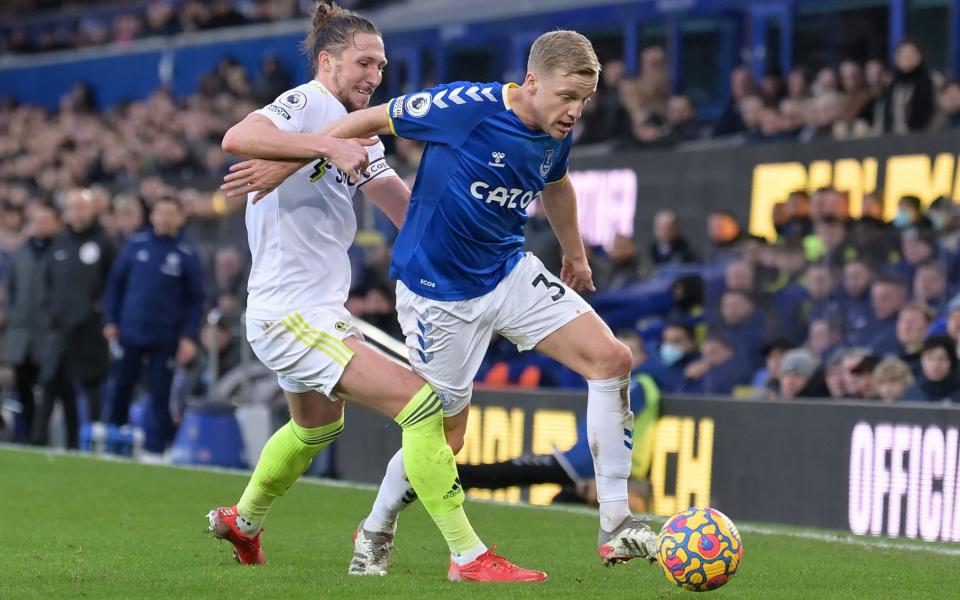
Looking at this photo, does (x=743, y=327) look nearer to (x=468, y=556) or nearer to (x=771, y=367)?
(x=771, y=367)

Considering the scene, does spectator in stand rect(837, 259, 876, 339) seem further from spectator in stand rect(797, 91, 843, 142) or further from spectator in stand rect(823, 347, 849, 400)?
spectator in stand rect(797, 91, 843, 142)

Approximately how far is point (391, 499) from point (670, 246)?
8377mm

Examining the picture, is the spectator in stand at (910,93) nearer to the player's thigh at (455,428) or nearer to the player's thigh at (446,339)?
the player's thigh at (455,428)

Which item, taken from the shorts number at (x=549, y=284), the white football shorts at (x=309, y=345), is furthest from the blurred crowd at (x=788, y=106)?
the white football shorts at (x=309, y=345)

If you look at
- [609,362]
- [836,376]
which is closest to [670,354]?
[836,376]

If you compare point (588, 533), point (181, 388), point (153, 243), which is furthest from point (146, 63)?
point (588, 533)

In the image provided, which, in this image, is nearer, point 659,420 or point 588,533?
point 588,533

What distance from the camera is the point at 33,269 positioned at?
15.6 metres

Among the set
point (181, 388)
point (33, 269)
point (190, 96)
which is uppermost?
point (190, 96)

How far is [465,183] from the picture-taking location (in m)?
6.16

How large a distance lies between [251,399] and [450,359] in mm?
8676

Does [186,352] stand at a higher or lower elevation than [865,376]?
lower

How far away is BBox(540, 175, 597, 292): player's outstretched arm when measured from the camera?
→ 6.70m

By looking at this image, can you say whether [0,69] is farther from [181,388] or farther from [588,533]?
[588,533]
